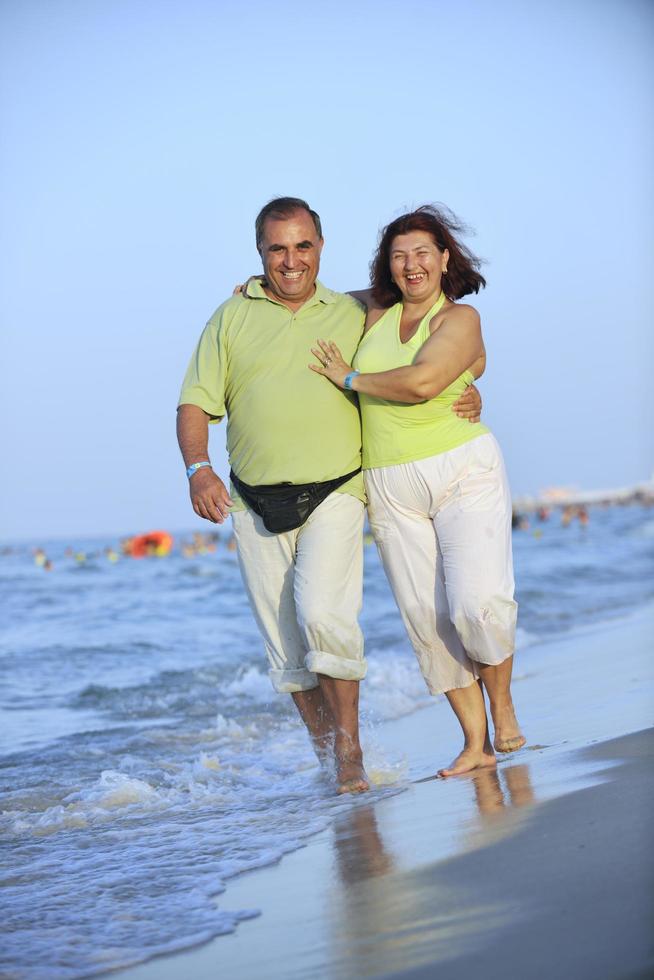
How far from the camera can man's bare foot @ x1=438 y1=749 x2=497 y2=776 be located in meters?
4.35

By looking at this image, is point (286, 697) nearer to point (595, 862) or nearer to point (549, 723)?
point (549, 723)

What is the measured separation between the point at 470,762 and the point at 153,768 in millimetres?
1943

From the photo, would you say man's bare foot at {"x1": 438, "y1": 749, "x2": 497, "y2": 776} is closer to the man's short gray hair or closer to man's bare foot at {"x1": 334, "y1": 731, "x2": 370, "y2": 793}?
man's bare foot at {"x1": 334, "y1": 731, "x2": 370, "y2": 793}

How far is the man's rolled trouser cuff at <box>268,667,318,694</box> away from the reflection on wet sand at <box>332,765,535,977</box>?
1016 millimetres

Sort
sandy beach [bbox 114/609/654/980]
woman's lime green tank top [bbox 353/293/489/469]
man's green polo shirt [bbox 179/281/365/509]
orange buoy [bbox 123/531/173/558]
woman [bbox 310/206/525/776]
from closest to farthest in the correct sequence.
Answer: sandy beach [bbox 114/609/654/980] → woman [bbox 310/206/525/776] → woman's lime green tank top [bbox 353/293/489/469] → man's green polo shirt [bbox 179/281/365/509] → orange buoy [bbox 123/531/173/558]

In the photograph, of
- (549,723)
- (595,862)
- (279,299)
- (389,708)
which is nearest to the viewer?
(595,862)

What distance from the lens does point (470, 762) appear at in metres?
4.38

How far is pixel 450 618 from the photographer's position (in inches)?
171

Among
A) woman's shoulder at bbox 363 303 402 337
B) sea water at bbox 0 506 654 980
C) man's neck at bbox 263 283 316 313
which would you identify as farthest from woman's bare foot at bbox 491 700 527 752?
man's neck at bbox 263 283 316 313

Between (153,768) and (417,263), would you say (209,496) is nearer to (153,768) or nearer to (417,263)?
(417,263)

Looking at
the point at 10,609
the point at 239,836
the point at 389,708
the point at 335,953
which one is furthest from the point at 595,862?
the point at 10,609

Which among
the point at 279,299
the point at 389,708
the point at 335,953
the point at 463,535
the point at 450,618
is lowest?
the point at 389,708

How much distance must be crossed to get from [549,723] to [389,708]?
2.27 meters

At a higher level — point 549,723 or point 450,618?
point 450,618
